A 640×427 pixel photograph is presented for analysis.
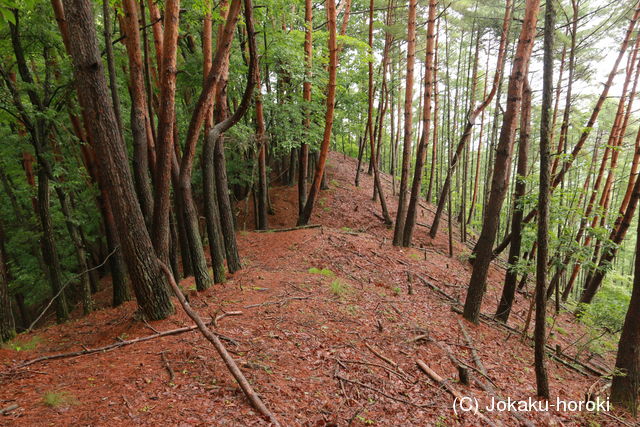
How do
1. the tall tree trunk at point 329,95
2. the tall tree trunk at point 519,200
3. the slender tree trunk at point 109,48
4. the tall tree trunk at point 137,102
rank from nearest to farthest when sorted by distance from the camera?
the tall tree trunk at point 137,102
the slender tree trunk at point 109,48
the tall tree trunk at point 519,200
the tall tree trunk at point 329,95

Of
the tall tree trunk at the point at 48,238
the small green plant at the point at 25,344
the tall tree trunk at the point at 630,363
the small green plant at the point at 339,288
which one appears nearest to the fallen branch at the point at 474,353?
the tall tree trunk at the point at 630,363

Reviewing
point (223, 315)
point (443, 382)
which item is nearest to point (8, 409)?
point (223, 315)

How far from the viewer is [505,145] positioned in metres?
6.44

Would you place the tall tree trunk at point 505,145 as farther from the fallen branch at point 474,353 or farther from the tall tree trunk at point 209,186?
the tall tree trunk at point 209,186

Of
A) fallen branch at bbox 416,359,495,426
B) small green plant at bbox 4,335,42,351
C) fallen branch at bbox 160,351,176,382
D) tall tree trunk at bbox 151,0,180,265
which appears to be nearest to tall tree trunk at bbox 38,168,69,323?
small green plant at bbox 4,335,42,351

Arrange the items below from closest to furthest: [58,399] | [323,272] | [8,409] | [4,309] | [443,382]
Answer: [8,409]
[58,399]
[443,382]
[4,309]
[323,272]

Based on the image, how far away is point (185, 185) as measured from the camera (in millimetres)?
6410

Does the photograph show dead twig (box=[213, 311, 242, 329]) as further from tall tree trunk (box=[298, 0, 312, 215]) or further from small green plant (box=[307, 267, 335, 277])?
tall tree trunk (box=[298, 0, 312, 215])

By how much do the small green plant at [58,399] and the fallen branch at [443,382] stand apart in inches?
183

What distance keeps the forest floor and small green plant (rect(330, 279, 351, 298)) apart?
4 cm

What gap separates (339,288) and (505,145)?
188 inches

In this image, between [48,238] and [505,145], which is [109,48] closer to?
[48,238]

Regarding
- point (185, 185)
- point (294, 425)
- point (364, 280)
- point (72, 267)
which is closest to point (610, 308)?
point (364, 280)

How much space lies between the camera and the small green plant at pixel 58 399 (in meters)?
3.14
